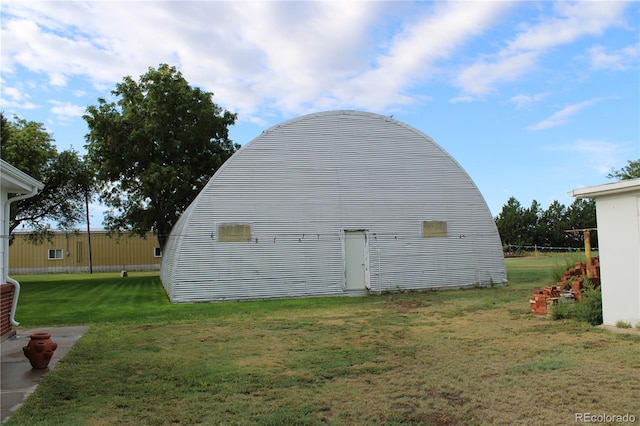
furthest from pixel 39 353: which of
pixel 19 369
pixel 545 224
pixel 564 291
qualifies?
pixel 545 224

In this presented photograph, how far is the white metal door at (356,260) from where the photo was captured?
57.6 feet

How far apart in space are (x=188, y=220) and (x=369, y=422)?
12.4 metres

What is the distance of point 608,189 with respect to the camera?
28.9ft

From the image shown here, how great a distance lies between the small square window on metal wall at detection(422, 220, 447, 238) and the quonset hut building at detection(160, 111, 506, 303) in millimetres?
38

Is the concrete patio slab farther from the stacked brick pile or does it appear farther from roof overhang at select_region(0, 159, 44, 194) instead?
the stacked brick pile

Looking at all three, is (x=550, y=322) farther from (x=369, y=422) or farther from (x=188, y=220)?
(x=188, y=220)

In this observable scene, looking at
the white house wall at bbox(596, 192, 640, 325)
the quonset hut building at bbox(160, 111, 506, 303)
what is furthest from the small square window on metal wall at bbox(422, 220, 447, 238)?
the white house wall at bbox(596, 192, 640, 325)

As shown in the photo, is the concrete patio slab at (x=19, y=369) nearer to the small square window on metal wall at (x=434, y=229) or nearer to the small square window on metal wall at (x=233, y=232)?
the small square window on metal wall at (x=233, y=232)

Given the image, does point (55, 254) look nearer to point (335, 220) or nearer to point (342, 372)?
point (335, 220)

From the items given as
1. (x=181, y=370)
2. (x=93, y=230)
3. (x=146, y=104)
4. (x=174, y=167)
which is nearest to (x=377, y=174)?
(x=181, y=370)

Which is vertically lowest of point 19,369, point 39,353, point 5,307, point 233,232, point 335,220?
point 19,369

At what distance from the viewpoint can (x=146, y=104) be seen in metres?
29.9

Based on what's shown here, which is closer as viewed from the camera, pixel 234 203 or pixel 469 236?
pixel 234 203

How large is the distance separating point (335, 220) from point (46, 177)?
862 inches
